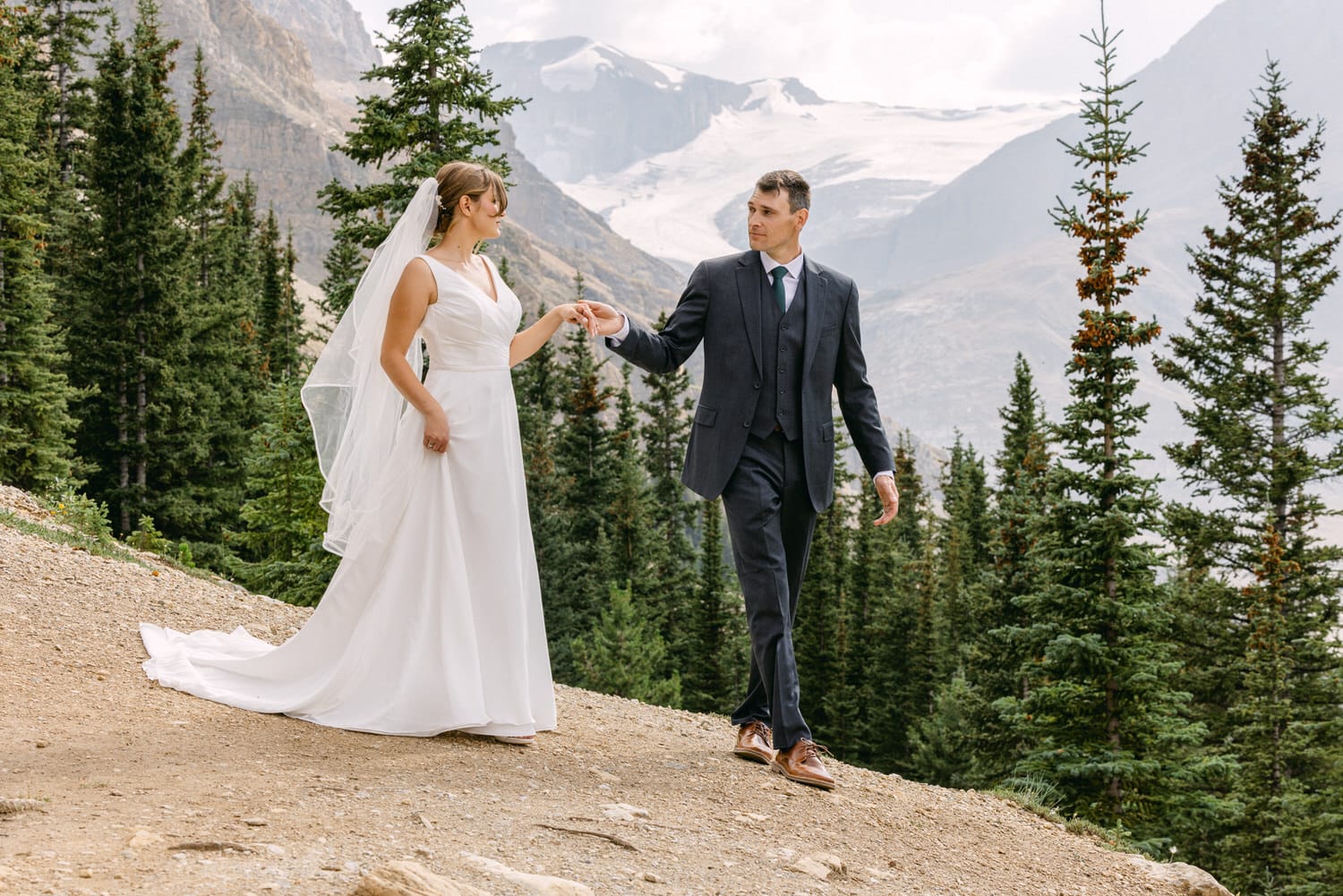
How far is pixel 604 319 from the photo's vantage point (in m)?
6.02

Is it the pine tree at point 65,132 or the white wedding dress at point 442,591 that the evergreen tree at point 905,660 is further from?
the white wedding dress at point 442,591

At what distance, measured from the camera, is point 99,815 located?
13.1 feet

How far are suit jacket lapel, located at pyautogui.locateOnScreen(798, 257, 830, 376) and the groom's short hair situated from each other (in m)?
0.32

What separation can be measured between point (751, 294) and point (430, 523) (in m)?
2.23

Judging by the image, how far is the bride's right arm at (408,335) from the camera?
230 inches

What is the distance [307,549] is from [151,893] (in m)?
18.7

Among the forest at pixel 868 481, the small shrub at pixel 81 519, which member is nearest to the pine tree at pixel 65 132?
the forest at pixel 868 481

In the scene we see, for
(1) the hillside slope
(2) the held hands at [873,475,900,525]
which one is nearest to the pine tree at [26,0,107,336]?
(1) the hillside slope

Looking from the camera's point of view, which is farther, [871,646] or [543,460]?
[871,646]

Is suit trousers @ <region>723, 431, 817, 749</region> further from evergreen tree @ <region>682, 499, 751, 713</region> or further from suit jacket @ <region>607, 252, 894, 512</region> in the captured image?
evergreen tree @ <region>682, 499, 751, 713</region>

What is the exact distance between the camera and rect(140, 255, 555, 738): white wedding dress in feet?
19.2

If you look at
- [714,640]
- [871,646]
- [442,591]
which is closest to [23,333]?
[442,591]

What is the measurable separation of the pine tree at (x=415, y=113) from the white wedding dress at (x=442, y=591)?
14.9 m

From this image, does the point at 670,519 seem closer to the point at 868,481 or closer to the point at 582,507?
the point at 582,507
